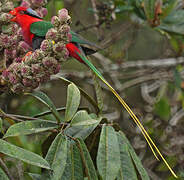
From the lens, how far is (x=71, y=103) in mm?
1021

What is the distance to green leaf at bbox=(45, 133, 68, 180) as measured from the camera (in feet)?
2.94

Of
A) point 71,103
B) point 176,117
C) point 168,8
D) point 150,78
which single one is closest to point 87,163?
point 71,103

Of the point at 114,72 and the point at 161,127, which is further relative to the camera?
the point at 114,72

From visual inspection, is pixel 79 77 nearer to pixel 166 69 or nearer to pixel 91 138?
pixel 166 69

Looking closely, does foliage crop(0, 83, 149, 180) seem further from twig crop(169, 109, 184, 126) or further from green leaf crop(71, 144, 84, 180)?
twig crop(169, 109, 184, 126)

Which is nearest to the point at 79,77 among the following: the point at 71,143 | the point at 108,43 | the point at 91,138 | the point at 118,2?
the point at 108,43

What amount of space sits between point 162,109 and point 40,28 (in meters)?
1.28

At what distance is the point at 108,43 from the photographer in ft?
7.70

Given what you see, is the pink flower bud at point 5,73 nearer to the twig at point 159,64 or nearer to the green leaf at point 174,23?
the green leaf at point 174,23

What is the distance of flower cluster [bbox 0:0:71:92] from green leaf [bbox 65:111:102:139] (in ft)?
0.50

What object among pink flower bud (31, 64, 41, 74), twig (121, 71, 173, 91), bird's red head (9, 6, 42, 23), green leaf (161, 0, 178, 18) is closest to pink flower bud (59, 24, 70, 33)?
pink flower bud (31, 64, 41, 74)

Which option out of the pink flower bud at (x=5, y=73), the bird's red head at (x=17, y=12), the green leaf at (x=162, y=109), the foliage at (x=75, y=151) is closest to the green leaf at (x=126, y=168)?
the foliage at (x=75, y=151)

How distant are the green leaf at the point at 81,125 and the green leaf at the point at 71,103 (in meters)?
0.04

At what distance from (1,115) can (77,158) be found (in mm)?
307
